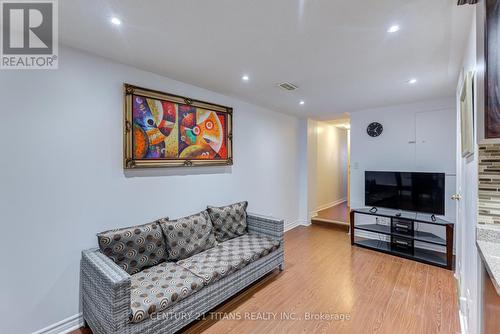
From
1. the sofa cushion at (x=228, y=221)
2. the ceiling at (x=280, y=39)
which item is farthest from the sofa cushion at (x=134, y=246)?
the ceiling at (x=280, y=39)

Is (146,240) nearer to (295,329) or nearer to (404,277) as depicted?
(295,329)

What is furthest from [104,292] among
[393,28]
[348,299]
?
[393,28]

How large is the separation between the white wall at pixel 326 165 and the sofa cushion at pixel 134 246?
3.64 m

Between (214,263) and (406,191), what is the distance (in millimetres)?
3110

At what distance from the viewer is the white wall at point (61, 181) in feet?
5.62

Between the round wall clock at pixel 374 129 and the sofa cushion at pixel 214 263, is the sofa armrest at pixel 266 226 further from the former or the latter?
the round wall clock at pixel 374 129

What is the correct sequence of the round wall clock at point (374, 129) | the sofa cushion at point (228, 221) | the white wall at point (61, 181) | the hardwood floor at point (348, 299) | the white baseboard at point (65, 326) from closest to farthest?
the white wall at point (61, 181) < the white baseboard at point (65, 326) < the hardwood floor at point (348, 299) < the sofa cushion at point (228, 221) < the round wall clock at point (374, 129)

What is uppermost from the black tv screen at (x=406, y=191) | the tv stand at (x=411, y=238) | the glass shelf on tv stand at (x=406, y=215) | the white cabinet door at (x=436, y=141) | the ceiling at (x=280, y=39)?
the ceiling at (x=280, y=39)

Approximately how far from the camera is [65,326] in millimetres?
1943

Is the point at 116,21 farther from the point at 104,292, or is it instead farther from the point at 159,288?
the point at 159,288

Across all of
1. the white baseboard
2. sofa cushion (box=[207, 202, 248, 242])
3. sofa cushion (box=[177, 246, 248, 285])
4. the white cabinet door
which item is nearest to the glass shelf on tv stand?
the white cabinet door

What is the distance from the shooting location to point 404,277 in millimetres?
2814

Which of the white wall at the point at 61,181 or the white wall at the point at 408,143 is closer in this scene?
the white wall at the point at 61,181

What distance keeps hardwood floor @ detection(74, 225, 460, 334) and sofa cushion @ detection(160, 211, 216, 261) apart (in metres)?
0.64
